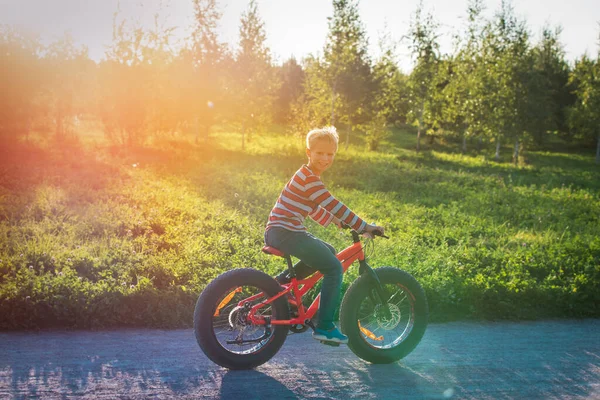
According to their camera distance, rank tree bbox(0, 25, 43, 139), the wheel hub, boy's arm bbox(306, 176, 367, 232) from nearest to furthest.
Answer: boy's arm bbox(306, 176, 367, 232) → the wheel hub → tree bbox(0, 25, 43, 139)

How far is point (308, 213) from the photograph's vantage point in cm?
481

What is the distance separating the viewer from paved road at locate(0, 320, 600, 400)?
13.8 ft

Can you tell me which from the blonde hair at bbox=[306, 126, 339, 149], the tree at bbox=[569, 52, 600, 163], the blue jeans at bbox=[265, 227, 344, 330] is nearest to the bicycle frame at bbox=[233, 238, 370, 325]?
the blue jeans at bbox=[265, 227, 344, 330]

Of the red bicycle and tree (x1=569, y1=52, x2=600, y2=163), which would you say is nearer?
the red bicycle

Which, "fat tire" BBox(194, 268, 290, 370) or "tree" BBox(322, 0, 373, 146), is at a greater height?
"tree" BBox(322, 0, 373, 146)

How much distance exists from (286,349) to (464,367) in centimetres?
172

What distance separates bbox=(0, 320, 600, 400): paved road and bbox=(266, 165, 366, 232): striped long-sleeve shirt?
52.6 inches

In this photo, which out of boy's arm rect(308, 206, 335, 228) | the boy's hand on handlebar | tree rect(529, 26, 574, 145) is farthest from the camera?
tree rect(529, 26, 574, 145)

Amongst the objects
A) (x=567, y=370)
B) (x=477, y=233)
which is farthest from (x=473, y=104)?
(x=567, y=370)

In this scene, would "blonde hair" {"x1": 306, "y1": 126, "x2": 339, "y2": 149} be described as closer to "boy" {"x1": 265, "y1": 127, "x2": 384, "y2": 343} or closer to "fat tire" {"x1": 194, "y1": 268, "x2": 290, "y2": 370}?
"boy" {"x1": 265, "y1": 127, "x2": 384, "y2": 343}

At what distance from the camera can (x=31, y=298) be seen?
564 centimetres

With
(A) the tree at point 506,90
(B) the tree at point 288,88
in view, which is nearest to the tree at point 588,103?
(A) the tree at point 506,90

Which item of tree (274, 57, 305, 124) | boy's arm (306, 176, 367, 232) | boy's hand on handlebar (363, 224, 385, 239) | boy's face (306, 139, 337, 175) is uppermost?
tree (274, 57, 305, 124)

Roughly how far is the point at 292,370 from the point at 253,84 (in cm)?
2661
